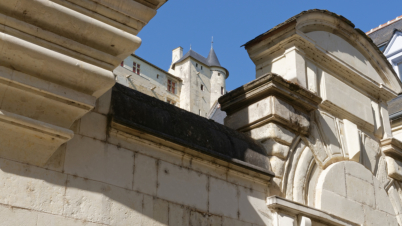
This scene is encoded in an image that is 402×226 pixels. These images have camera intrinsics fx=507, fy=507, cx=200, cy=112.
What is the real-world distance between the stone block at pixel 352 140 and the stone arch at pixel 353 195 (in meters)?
0.12

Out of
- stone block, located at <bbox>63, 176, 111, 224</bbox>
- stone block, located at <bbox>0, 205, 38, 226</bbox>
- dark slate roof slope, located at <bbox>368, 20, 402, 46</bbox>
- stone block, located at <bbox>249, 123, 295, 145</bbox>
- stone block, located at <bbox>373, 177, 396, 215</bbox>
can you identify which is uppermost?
dark slate roof slope, located at <bbox>368, 20, 402, 46</bbox>

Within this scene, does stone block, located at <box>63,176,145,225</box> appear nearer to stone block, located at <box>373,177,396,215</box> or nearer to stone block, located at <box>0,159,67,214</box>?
stone block, located at <box>0,159,67,214</box>

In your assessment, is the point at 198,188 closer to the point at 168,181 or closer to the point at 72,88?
the point at 168,181

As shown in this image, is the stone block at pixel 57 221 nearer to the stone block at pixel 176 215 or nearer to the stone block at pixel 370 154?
the stone block at pixel 176 215

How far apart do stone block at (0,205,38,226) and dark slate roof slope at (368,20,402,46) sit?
46.9 feet

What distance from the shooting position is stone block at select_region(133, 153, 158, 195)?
3.79m

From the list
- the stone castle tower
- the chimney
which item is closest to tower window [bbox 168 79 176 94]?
the stone castle tower

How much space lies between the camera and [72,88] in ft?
10.8

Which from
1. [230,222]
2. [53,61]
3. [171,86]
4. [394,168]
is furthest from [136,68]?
[53,61]

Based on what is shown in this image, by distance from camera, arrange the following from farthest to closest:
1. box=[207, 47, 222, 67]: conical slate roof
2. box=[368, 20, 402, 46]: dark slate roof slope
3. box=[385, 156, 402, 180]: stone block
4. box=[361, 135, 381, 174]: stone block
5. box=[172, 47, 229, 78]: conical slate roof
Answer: box=[207, 47, 222, 67]: conical slate roof
box=[172, 47, 229, 78]: conical slate roof
box=[368, 20, 402, 46]: dark slate roof slope
box=[385, 156, 402, 180]: stone block
box=[361, 135, 381, 174]: stone block

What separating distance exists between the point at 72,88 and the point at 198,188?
143 centimetres

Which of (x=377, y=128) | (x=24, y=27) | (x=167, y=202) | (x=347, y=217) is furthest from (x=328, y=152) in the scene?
(x=24, y=27)

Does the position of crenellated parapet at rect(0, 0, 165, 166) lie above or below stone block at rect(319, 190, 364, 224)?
above

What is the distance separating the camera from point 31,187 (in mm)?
3211
